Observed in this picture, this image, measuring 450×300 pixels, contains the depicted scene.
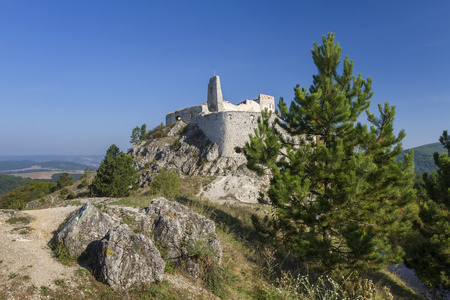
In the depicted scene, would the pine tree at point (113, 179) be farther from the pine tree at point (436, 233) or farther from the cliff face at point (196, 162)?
the pine tree at point (436, 233)

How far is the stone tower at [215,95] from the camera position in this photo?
40625 mm

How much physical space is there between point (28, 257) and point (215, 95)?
37.9 metres

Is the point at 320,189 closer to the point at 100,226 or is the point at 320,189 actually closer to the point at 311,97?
the point at 311,97

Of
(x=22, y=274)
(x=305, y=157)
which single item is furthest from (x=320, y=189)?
(x=22, y=274)

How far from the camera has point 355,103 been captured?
8461mm

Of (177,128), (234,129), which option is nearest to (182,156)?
(177,128)

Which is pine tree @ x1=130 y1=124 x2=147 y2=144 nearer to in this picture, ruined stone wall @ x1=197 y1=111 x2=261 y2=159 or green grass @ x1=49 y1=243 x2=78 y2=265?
ruined stone wall @ x1=197 y1=111 x2=261 y2=159

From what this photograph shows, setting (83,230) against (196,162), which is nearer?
(83,230)

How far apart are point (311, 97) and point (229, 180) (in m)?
19.9

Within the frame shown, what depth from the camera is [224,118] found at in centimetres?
3419

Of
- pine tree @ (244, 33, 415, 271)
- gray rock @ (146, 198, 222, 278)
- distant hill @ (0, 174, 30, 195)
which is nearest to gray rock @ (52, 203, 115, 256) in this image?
gray rock @ (146, 198, 222, 278)

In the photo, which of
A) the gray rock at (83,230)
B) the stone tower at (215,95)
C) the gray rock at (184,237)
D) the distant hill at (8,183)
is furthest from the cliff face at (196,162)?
the distant hill at (8,183)

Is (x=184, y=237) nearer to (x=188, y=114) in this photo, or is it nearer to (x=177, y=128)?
(x=177, y=128)

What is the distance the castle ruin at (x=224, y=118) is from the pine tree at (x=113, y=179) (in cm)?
1295
